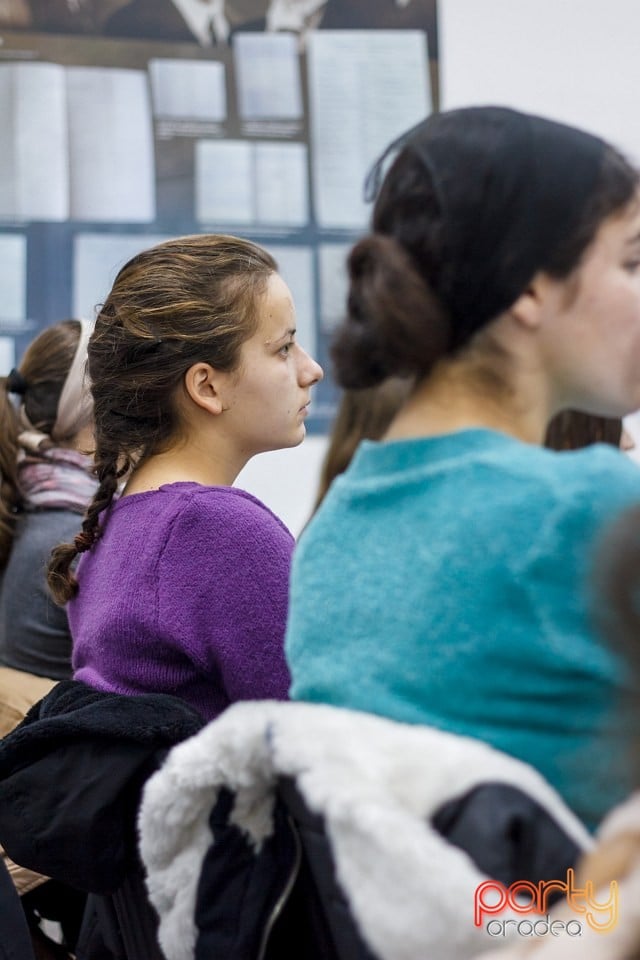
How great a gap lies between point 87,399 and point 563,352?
1533 millimetres

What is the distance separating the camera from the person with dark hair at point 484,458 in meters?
0.71

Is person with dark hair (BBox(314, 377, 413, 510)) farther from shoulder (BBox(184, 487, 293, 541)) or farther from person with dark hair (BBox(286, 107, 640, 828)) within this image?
shoulder (BBox(184, 487, 293, 541))

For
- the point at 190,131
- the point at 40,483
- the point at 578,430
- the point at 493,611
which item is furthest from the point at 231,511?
the point at 190,131

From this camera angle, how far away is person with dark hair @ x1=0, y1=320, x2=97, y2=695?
2100 millimetres

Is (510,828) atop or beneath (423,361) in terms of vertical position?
beneath

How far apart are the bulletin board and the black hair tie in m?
0.67

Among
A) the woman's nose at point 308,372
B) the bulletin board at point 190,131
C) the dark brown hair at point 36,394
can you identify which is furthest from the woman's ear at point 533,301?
the bulletin board at point 190,131

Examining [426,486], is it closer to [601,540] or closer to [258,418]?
[601,540]

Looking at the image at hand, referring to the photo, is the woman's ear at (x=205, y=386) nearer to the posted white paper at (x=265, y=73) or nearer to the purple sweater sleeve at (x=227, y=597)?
the purple sweater sleeve at (x=227, y=597)

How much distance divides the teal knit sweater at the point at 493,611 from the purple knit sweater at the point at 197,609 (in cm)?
43

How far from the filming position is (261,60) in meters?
3.05

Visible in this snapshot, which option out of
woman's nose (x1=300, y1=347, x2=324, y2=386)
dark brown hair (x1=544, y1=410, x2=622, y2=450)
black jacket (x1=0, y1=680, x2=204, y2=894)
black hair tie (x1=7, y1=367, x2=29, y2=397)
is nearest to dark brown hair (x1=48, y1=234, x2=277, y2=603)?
woman's nose (x1=300, y1=347, x2=324, y2=386)

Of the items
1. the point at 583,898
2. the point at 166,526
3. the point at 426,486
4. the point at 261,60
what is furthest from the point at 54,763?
the point at 261,60

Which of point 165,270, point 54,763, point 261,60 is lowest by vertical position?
point 54,763
